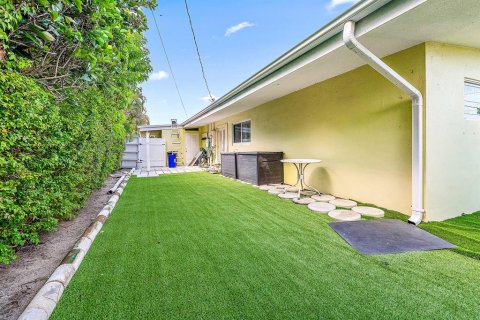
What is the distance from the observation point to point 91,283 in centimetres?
181

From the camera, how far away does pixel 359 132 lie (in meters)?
4.24

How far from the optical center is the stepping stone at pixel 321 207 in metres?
3.77

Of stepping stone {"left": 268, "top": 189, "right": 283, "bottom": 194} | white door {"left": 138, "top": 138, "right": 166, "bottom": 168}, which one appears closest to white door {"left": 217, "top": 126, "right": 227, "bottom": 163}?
white door {"left": 138, "top": 138, "right": 166, "bottom": 168}

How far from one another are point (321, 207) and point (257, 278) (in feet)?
7.96

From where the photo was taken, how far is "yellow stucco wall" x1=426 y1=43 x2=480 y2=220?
3176mm

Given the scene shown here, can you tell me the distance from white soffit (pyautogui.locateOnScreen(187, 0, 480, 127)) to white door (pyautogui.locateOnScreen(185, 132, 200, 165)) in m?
11.3

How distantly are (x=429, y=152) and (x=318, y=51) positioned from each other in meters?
2.16

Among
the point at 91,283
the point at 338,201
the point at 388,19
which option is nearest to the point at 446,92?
the point at 388,19

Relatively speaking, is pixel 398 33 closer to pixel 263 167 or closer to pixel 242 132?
pixel 263 167

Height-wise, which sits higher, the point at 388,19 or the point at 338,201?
the point at 388,19

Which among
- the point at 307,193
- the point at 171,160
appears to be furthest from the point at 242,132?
the point at 171,160

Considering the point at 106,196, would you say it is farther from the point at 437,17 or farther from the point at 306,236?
the point at 437,17

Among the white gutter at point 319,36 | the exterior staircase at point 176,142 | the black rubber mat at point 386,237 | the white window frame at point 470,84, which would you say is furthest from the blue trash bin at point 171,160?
the white window frame at point 470,84

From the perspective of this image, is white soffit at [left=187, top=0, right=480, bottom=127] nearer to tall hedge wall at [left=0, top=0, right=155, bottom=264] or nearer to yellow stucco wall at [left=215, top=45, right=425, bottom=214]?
yellow stucco wall at [left=215, top=45, right=425, bottom=214]
